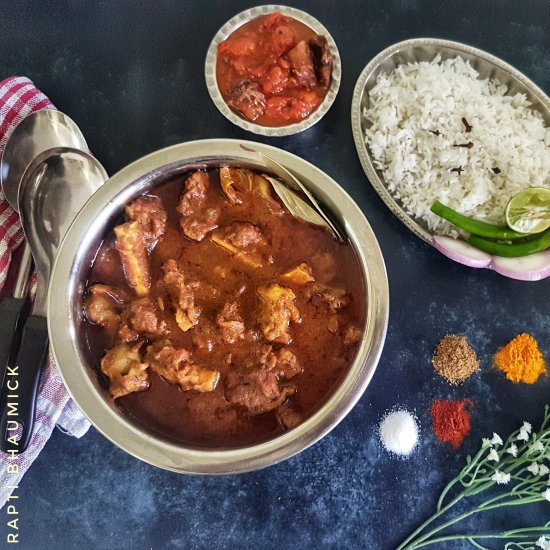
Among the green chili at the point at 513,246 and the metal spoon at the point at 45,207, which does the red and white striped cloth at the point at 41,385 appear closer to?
the metal spoon at the point at 45,207

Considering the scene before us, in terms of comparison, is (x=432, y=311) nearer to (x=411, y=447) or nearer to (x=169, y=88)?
(x=411, y=447)

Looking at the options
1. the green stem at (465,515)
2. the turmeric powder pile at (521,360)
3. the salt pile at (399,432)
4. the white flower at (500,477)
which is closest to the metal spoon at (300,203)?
the salt pile at (399,432)

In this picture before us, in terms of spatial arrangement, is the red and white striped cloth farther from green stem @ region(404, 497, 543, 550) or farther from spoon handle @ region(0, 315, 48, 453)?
green stem @ region(404, 497, 543, 550)

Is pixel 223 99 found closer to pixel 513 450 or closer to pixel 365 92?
pixel 365 92

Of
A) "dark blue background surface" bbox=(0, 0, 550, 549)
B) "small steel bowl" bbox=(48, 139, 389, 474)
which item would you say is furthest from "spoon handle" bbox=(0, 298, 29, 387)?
"dark blue background surface" bbox=(0, 0, 550, 549)

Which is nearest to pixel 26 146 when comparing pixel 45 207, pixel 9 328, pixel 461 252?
pixel 45 207
